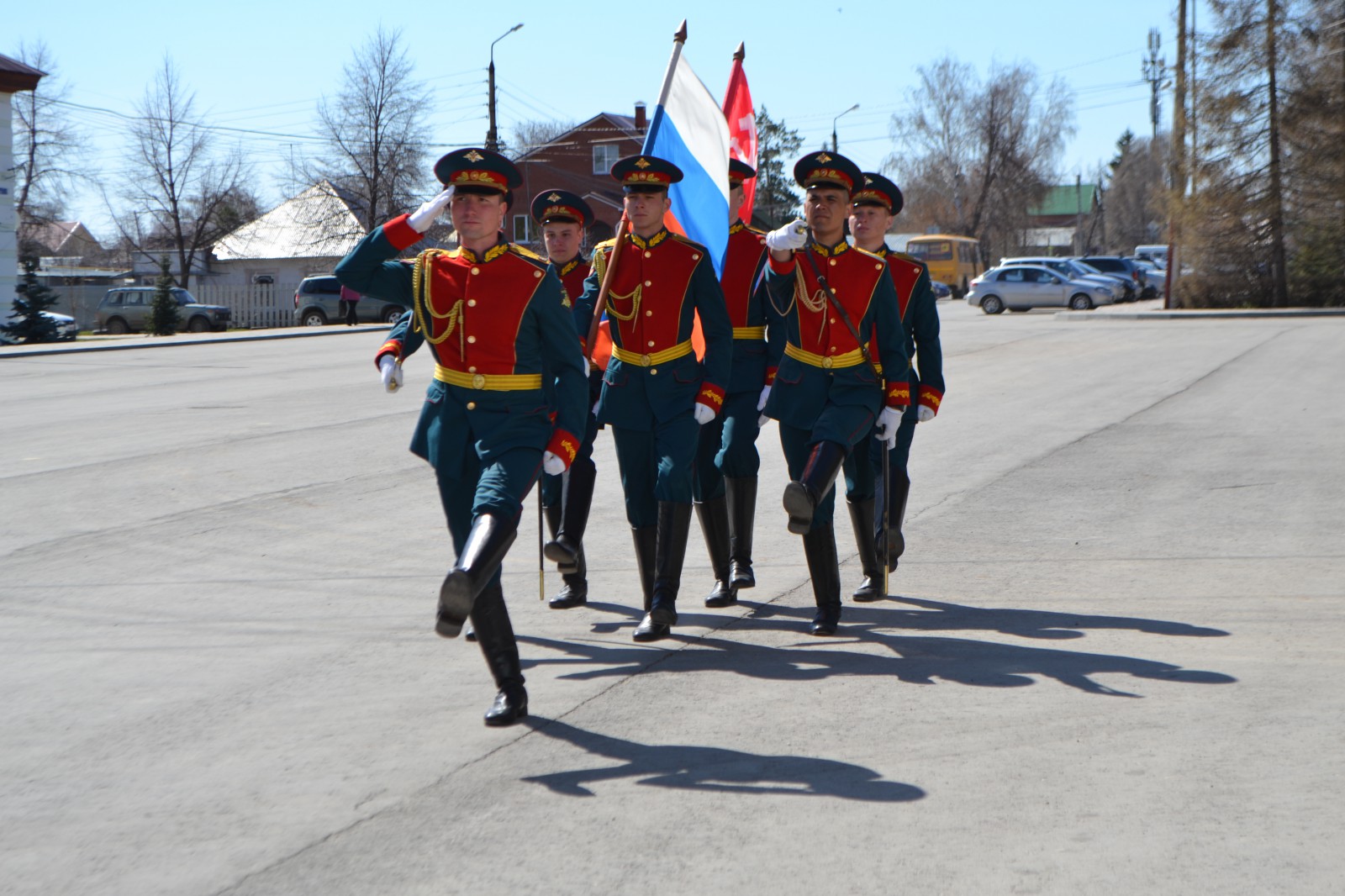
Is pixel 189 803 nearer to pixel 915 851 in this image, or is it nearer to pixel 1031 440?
pixel 915 851

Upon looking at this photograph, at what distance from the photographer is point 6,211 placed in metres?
36.0

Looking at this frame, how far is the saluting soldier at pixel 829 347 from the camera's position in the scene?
6.06 meters

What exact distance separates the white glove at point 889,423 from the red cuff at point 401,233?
2256mm

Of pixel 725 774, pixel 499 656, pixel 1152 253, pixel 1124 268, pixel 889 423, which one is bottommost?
pixel 725 774

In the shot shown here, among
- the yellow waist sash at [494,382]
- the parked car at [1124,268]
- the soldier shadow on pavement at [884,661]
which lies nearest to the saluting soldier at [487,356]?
the yellow waist sash at [494,382]

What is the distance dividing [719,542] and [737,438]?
20.3 inches

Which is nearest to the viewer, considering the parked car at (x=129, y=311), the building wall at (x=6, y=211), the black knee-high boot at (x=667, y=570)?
the black knee-high boot at (x=667, y=570)

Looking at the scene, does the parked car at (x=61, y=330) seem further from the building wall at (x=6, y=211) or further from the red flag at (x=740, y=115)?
the red flag at (x=740, y=115)

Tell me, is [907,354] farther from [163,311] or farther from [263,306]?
[263,306]

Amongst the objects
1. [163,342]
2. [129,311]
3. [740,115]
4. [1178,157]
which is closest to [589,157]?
[129,311]

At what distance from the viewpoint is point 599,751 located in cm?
456

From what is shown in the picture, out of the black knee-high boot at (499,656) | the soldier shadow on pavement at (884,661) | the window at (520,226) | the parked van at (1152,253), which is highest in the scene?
the window at (520,226)

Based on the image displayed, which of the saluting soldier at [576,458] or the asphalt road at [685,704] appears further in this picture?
the saluting soldier at [576,458]

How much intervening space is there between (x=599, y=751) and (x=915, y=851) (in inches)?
48.4
